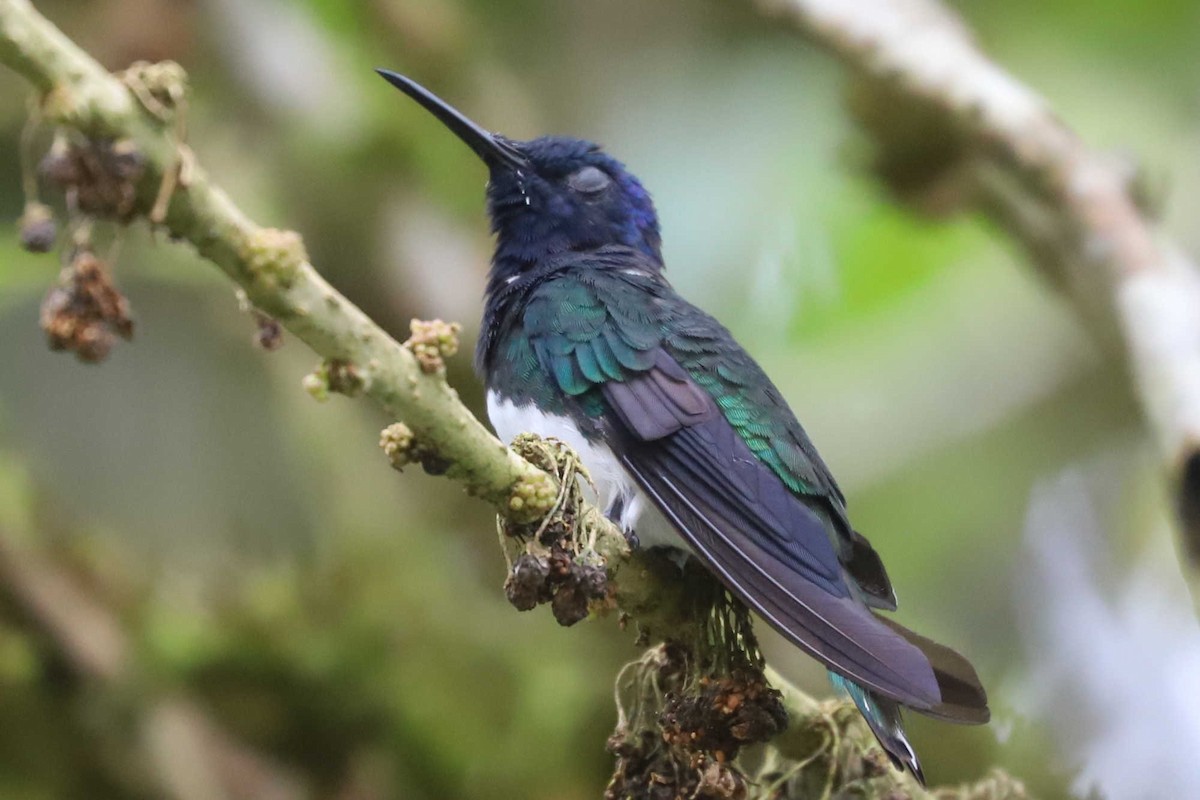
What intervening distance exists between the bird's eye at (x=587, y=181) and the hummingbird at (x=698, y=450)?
0.95 ft

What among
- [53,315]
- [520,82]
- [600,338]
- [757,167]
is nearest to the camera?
[53,315]

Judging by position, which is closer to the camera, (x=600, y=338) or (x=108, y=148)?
(x=108, y=148)

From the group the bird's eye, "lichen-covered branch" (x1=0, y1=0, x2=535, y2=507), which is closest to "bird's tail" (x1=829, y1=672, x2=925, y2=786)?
"lichen-covered branch" (x1=0, y1=0, x2=535, y2=507)

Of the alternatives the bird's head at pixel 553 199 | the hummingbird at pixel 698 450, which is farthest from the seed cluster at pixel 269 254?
the bird's head at pixel 553 199

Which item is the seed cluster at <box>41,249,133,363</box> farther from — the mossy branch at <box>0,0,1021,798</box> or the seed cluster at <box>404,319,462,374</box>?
the seed cluster at <box>404,319,462,374</box>

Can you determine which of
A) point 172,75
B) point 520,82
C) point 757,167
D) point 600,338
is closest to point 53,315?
point 172,75

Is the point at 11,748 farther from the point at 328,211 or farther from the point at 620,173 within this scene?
the point at 620,173

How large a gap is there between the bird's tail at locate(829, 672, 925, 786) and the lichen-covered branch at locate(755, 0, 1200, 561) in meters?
1.39

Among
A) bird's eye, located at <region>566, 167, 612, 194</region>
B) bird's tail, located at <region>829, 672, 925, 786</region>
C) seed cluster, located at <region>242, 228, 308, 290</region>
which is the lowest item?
seed cluster, located at <region>242, 228, 308, 290</region>

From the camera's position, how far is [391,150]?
5.04 metres

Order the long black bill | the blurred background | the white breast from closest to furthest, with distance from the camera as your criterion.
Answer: the white breast → the long black bill → the blurred background

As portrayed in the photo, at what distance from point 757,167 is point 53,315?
17.5 ft

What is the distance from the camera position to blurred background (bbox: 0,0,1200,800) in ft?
13.8

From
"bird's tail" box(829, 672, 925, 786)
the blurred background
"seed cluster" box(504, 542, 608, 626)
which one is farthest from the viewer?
the blurred background
